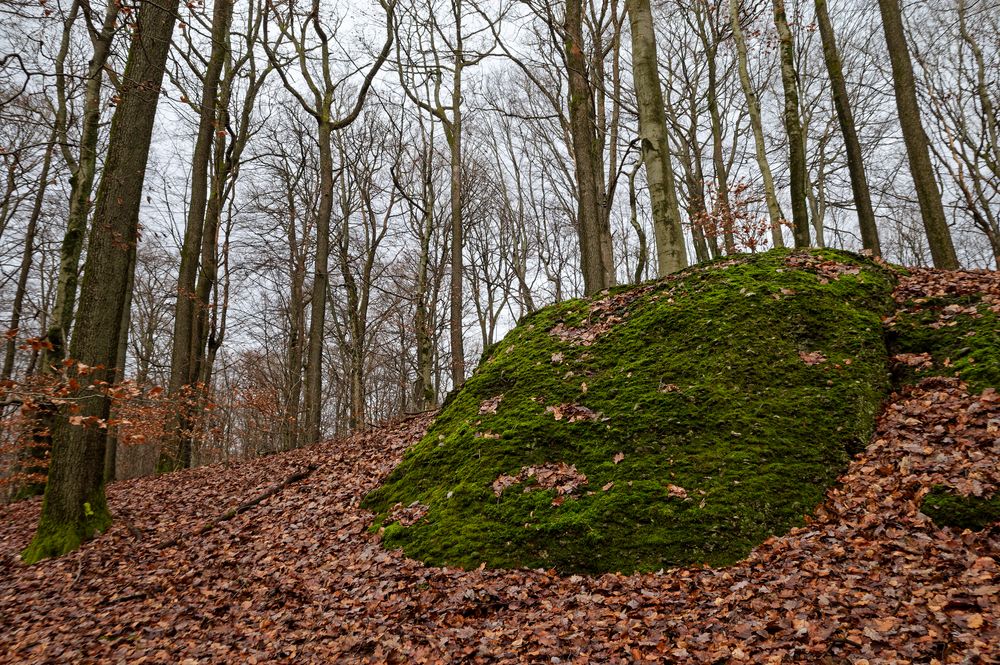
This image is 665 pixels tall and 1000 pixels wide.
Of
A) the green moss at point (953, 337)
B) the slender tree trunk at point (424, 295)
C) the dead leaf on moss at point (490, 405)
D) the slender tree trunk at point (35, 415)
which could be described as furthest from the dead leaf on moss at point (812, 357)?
the slender tree trunk at point (35, 415)

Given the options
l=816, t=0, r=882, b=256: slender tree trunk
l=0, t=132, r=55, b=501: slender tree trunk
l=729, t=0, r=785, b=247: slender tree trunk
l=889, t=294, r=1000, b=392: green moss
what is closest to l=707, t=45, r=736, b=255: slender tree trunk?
l=729, t=0, r=785, b=247: slender tree trunk

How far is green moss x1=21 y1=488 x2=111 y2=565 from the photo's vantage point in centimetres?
634

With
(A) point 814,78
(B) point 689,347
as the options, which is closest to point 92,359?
(B) point 689,347

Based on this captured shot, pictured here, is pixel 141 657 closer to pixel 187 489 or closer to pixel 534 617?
pixel 534 617

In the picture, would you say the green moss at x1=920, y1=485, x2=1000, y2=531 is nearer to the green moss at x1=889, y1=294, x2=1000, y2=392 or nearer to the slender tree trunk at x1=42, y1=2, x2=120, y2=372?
the green moss at x1=889, y1=294, x2=1000, y2=392

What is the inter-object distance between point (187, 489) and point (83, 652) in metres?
5.97

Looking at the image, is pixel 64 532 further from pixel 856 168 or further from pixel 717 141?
pixel 717 141

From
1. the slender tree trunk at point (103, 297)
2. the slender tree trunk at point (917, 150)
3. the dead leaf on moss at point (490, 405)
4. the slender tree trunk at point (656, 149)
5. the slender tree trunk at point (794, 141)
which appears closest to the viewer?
the slender tree trunk at point (103, 297)

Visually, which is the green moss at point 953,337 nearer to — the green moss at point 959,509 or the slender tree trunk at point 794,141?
the green moss at point 959,509

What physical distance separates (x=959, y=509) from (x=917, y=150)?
8082mm

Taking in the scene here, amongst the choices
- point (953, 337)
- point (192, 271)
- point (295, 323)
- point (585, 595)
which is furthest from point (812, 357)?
point (295, 323)

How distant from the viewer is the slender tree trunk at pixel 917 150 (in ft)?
30.0

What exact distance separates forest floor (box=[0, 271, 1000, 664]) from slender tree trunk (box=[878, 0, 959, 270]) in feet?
9.59

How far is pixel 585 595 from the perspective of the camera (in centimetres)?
439
